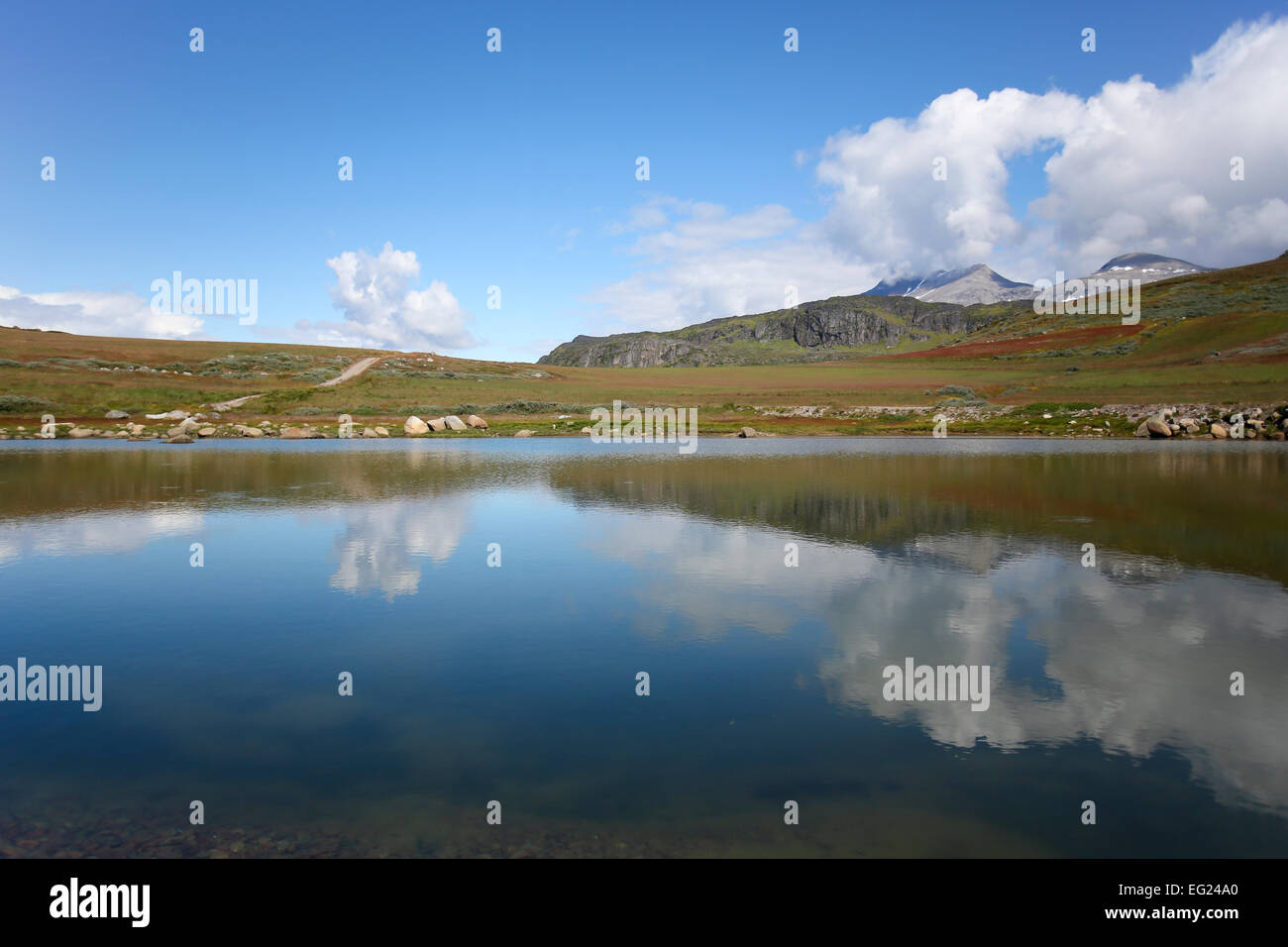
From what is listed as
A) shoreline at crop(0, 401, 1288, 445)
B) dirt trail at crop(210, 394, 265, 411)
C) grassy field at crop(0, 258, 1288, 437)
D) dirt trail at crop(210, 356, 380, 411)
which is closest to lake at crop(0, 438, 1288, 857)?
shoreline at crop(0, 401, 1288, 445)

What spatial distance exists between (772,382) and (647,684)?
109m

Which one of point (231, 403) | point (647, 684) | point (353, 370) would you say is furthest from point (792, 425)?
point (647, 684)

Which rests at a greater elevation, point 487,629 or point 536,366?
point 536,366

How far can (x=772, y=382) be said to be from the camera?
381 feet

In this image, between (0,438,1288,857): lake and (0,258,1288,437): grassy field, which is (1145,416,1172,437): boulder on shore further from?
(0,438,1288,857): lake

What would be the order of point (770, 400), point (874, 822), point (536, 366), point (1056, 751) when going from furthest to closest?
point (536, 366), point (770, 400), point (1056, 751), point (874, 822)

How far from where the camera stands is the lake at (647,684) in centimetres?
678

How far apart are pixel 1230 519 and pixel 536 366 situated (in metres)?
121

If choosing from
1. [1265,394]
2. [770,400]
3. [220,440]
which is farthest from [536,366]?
[1265,394]

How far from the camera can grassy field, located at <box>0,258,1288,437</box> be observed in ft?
235

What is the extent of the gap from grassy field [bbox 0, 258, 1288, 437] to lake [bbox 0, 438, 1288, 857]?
176ft

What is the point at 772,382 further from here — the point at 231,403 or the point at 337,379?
the point at 231,403
